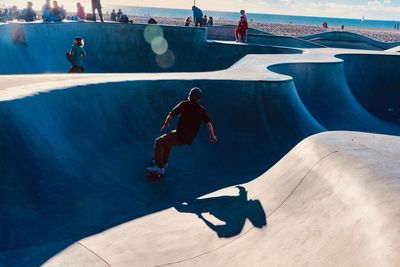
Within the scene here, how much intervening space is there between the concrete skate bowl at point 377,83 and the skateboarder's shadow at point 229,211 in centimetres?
1133

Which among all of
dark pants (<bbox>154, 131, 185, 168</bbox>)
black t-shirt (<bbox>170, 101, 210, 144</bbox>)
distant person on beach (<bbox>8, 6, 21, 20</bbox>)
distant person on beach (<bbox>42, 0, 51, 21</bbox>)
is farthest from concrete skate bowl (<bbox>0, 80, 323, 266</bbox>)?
distant person on beach (<bbox>8, 6, 21, 20</bbox>)

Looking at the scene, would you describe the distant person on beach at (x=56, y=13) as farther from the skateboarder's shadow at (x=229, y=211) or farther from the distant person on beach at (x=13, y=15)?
the skateboarder's shadow at (x=229, y=211)

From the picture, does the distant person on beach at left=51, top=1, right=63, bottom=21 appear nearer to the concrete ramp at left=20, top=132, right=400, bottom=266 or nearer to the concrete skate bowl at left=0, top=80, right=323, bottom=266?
the concrete skate bowl at left=0, top=80, right=323, bottom=266

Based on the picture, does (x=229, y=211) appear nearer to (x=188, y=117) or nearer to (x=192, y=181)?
(x=188, y=117)

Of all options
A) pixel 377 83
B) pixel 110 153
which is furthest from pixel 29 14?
pixel 110 153

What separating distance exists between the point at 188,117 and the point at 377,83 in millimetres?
12261

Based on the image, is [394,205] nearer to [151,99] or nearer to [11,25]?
[151,99]

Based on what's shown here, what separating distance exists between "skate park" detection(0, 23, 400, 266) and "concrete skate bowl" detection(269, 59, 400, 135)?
0.13 metres

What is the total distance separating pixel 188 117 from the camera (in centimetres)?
709

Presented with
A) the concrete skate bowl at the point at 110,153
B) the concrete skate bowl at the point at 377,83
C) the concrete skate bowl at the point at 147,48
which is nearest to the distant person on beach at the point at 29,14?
the concrete skate bowl at the point at 147,48

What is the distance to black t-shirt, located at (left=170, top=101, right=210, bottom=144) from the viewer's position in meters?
7.02

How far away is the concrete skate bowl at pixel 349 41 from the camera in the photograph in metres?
33.8

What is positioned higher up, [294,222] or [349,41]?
[294,222]

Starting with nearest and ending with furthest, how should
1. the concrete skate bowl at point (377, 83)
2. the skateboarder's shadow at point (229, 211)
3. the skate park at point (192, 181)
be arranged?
the skate park at point (192, 181)
the skateboarder's shadow at point (229, 211)
the concrete skate bowl at point (377, 83)
